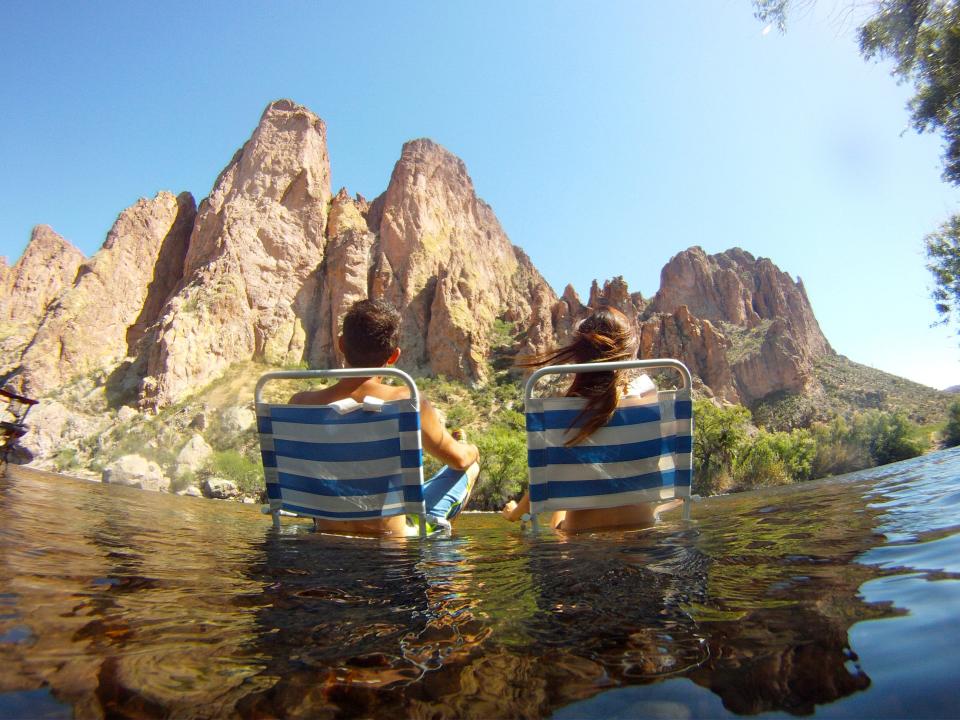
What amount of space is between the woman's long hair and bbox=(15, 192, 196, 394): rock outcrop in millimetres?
39612

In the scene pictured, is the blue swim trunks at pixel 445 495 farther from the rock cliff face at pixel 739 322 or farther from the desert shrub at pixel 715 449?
the rock cliff face at pixel 739 322

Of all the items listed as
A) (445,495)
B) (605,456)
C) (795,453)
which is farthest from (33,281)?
(795,453)

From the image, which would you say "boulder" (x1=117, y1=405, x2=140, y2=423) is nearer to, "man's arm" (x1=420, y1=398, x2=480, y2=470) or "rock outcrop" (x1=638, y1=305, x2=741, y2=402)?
"man's arm" (x1=420, y1=398, x2=480, y2=470)

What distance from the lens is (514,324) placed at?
4812cm

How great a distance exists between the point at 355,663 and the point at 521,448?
2303cm

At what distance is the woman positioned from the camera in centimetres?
271

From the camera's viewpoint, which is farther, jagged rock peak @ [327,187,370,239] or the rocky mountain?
jagged rock peak @ [327,187,370,239]

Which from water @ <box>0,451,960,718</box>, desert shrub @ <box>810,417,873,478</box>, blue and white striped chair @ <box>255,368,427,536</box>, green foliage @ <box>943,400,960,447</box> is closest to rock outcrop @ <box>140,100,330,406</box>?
blue and white striped chair @ <box>255,368,427,536</box>

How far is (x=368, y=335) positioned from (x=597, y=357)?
4.53 ft

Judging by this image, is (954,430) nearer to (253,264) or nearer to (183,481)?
(183,481)

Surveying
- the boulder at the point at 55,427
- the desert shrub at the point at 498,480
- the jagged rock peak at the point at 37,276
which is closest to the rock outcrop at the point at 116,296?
the boulder at the point at 55,427

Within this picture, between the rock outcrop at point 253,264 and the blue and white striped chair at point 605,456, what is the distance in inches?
1227

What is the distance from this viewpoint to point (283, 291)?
119 feet

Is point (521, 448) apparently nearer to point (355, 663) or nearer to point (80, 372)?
point (355, 663)
